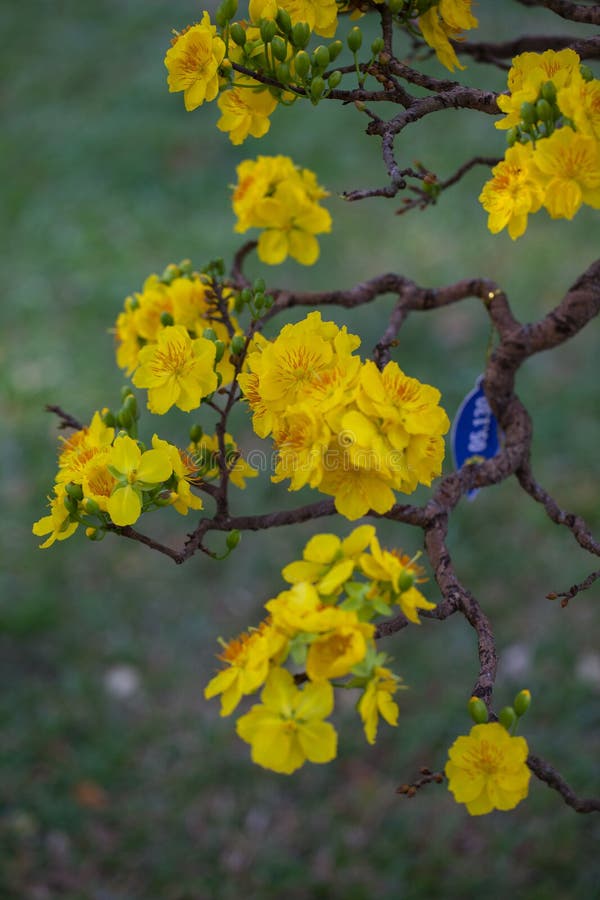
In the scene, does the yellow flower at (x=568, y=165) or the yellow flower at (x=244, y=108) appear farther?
the yellow flower at (x=244, y=108)

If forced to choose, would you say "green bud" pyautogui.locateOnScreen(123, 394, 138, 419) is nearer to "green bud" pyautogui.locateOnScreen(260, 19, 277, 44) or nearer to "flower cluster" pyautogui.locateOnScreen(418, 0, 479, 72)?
"green bud" pyautogui.locateOnScreen(260, 19, 277, 44)

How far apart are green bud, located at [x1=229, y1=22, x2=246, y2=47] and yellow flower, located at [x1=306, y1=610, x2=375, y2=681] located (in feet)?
1.99

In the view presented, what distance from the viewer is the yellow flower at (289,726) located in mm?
756

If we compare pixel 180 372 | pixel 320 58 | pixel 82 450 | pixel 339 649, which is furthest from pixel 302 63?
pixel 339 649

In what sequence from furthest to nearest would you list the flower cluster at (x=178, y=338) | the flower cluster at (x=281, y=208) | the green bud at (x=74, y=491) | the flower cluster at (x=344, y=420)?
the flower cluster at (x=281, y=208), the flower cluster at (x=178, y=338), the green bud at (x=74, y=491), the flower cluster at (x=344, y=420)

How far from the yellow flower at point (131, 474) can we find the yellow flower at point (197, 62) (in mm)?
351

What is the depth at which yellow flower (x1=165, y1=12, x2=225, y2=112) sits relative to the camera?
3.22 ft

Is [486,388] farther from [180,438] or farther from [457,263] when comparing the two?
[457,263]

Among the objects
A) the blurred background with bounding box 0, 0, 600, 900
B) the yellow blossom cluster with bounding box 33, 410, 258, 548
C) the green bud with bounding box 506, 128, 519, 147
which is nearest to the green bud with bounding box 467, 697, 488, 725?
the yellow blossom cluster with bounding box 33, 410, 258, 548

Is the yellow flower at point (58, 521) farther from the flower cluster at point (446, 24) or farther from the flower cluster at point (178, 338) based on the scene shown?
the flower cluster at point (446, 24)

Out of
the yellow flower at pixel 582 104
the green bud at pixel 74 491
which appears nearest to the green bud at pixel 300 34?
the yellow flower at pixel 582 104

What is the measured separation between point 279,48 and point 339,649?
1.99ft

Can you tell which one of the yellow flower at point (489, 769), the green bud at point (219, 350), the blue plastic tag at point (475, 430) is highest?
the green bud at point (219, 350)

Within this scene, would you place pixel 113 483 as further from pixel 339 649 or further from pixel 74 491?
pixel 339 649
